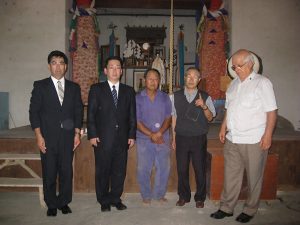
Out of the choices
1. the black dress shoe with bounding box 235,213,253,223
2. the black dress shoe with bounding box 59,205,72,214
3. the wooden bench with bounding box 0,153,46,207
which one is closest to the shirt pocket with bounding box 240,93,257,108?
the black dress shoe with bounding box 235,213,253,223

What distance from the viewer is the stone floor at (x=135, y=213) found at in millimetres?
2881

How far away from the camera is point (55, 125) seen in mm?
2910

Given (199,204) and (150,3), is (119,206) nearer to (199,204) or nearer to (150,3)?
(199,204)

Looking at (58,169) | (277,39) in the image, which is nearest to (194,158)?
(58,169)

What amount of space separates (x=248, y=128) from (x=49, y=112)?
1.99 metres

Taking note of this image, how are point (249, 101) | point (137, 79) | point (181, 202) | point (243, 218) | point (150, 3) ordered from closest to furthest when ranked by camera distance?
point (249, 101) → point (243, 218) → point (181, 202) → point (150, 3) → point (137, 79)


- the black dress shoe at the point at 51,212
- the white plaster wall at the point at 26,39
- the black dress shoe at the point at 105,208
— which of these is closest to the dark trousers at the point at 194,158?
A: the black dress shoe at the point at 105,208

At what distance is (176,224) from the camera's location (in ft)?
9.32

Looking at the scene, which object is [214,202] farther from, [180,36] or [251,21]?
[180,36]

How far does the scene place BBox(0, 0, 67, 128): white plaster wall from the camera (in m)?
6.11

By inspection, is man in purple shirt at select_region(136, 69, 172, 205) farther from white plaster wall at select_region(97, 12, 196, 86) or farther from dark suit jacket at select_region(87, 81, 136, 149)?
white plaster wall at select_region(97, 12, 196, 86)

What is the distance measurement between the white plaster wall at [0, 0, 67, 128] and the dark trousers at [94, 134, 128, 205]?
395cm

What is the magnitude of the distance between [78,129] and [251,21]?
4.94 m

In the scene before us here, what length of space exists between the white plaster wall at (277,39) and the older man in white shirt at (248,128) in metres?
3.90
